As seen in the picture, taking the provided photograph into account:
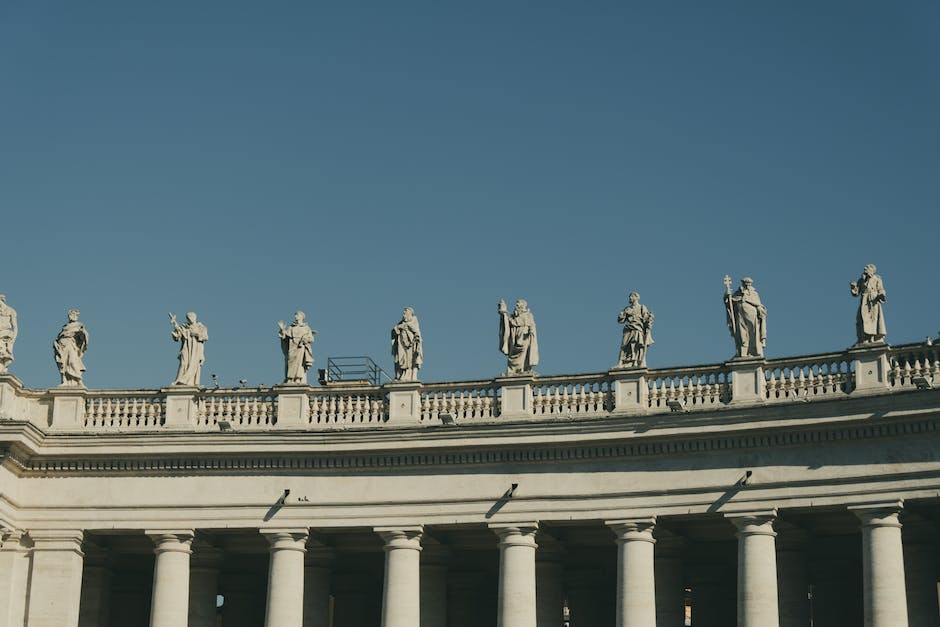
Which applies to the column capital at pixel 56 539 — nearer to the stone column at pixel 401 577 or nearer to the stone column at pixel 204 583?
the stone column at pixel 204 583

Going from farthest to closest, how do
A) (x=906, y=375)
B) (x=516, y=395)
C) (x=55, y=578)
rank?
1. (x=55, y=578)
2. (x=516, y=395)
3. (x=906, y=375)

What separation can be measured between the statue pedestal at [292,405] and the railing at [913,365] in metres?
22.5

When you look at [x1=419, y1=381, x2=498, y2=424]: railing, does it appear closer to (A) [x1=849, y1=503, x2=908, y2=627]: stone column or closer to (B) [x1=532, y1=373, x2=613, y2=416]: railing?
(B) [x1=532, y1=373, x2=613, y2=416]: railing

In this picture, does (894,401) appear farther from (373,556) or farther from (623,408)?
(373,556)

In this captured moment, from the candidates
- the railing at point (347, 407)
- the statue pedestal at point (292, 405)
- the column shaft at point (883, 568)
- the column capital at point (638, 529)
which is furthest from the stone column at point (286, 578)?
the column shaft at point (883, 568)

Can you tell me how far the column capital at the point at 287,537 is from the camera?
7075 centimetres

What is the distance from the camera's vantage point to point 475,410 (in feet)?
234

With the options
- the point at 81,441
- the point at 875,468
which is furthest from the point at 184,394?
the point at 875,468

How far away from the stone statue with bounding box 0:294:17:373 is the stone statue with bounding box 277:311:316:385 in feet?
35.9

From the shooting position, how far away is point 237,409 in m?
73.2

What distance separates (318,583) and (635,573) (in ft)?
45.3

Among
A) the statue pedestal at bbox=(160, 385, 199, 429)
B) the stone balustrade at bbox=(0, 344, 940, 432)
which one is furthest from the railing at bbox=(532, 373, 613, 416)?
the statue pedestal at bbox=(160, 385, 199, 429)

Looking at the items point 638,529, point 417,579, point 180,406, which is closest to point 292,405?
point 180,406

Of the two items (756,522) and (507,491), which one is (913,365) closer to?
(756,522)
